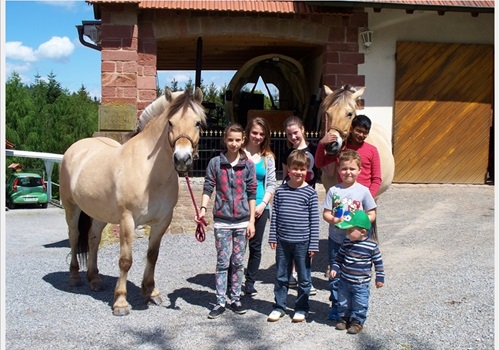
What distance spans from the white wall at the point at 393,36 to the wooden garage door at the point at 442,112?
0.50 ft

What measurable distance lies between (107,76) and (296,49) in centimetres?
555

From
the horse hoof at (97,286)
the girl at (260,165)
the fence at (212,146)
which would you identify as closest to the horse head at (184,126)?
the girl at (260,165)

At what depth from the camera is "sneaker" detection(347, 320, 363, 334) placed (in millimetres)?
4051

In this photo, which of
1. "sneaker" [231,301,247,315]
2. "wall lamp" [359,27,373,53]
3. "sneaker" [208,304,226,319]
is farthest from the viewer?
"wall lamp" [359,27,373,53]

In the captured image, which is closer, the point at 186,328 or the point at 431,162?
the point at 186,328

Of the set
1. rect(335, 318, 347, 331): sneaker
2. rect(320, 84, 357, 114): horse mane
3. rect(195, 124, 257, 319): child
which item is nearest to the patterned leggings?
rect(195, 124, 257, 319): child

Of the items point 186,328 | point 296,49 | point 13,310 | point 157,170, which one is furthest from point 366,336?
point 296,49

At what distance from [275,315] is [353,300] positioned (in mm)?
664

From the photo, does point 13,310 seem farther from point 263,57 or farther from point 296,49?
point 296,49

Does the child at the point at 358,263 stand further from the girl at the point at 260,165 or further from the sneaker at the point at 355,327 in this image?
the girl at the point at 260,165

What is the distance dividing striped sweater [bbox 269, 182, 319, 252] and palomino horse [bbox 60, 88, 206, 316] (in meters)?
0.84

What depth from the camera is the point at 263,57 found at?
1199 centimetres

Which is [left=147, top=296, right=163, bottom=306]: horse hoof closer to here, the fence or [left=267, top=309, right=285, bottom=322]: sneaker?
[left=267, top=309, right=285, bottom=322]: sneaker

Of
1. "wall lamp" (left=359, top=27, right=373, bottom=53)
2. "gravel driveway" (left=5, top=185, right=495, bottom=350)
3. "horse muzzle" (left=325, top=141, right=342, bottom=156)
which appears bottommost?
"gravel driveway" (left=5, top=185, right=495, bottom=350)
